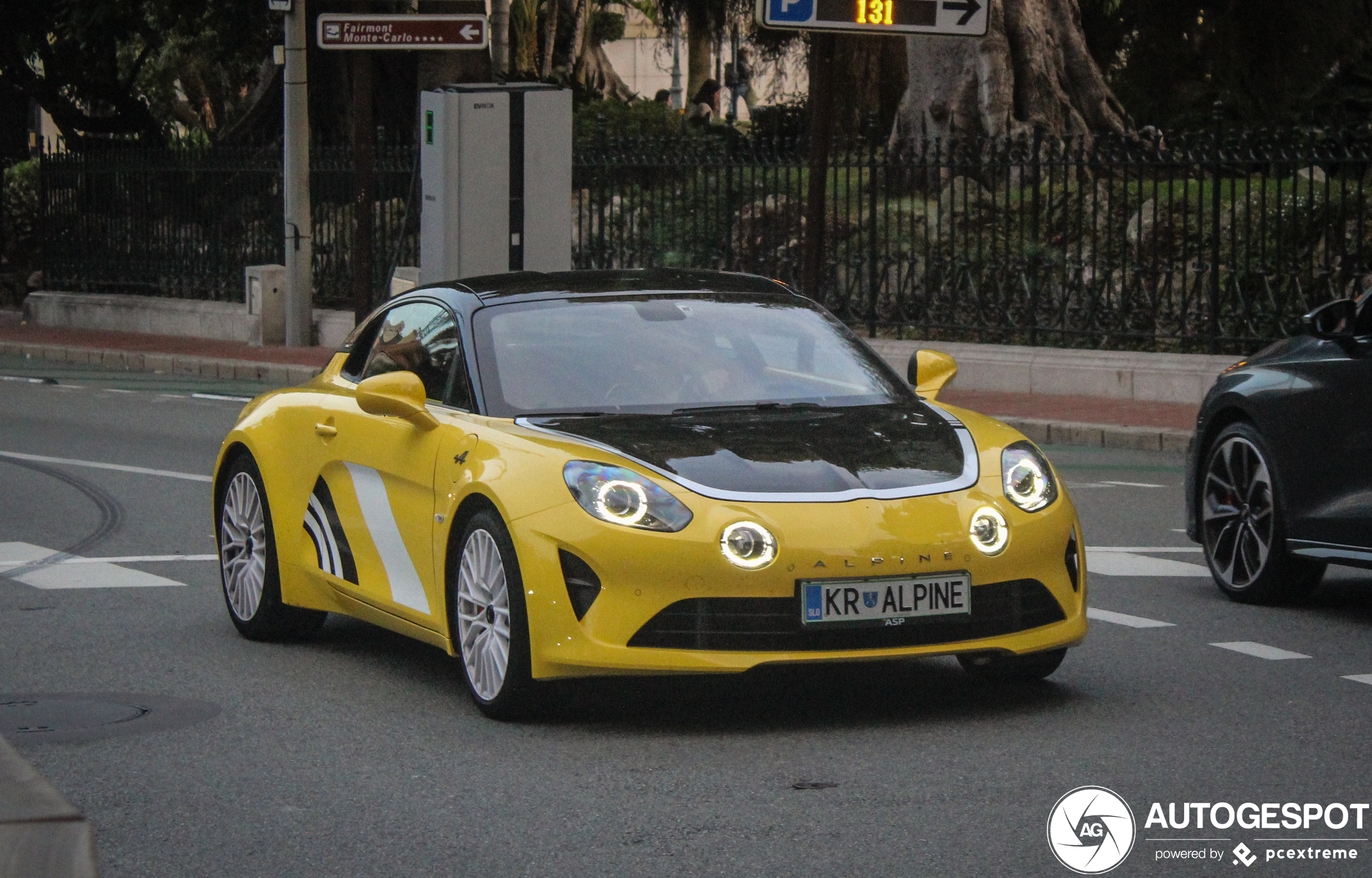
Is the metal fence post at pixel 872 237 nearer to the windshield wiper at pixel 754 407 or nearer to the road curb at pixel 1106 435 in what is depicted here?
the road curb at pixel 1106 435

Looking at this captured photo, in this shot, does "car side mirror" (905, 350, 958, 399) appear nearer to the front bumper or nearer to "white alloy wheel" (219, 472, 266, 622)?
the front bumper

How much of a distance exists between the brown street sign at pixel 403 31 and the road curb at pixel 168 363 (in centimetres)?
338

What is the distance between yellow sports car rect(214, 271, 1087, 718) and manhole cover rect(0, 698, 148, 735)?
915 mm

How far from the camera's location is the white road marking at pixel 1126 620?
27.3ft

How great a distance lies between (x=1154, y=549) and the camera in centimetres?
1059

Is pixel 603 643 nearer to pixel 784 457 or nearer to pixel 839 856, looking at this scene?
pixel 784 457

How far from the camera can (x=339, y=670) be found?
24.8ft

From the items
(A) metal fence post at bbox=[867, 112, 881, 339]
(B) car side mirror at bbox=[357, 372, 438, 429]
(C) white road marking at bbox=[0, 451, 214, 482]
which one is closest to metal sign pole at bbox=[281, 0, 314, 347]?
(A) metal fence post at bbox=[867, 112, 881, 339]

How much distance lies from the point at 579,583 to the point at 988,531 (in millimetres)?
1194

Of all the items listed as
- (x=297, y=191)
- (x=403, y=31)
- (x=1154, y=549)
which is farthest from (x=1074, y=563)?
(x=297, y=191)

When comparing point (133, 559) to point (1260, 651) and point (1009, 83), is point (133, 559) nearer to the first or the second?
point (1260, 651)

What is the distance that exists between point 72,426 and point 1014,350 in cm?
807

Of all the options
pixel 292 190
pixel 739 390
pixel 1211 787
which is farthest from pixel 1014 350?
pixel 1211 787

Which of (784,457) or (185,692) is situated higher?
(784,457)
